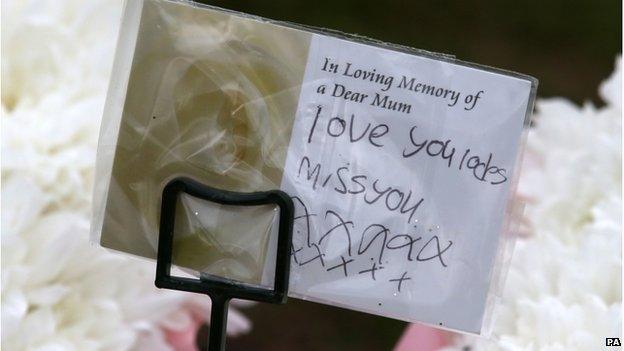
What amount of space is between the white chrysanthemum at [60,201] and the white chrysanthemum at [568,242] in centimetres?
32

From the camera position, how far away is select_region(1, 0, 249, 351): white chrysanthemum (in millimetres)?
647

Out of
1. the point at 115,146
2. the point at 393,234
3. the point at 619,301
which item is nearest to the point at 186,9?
the point at 115,146

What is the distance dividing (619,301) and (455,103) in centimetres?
27

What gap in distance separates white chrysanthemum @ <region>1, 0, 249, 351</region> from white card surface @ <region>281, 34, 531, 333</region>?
0.76 ft

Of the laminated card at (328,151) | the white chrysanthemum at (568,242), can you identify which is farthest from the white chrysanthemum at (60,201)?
the white chrysanthemum at (568,242)

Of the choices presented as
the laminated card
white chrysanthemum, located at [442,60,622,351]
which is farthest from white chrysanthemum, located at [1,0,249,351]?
white chrysanthemum, located at [442,60,622,351]

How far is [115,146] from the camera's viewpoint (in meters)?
0.55

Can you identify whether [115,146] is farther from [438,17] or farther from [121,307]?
[438,17]

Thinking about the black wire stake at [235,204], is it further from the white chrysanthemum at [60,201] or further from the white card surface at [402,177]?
the white chrysanthemum at [60,201]

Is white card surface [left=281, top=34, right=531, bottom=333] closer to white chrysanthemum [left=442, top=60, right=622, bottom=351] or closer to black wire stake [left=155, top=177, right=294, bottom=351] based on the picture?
black wire stake [left=155, top=177, right=294, bottom=351]

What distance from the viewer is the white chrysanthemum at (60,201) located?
647 millimetres

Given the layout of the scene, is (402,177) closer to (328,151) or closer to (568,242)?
(328,151)

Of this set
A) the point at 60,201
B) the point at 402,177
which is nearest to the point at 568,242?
the point at 402,177

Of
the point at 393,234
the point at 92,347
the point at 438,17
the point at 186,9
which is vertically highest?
the point at 438,17
